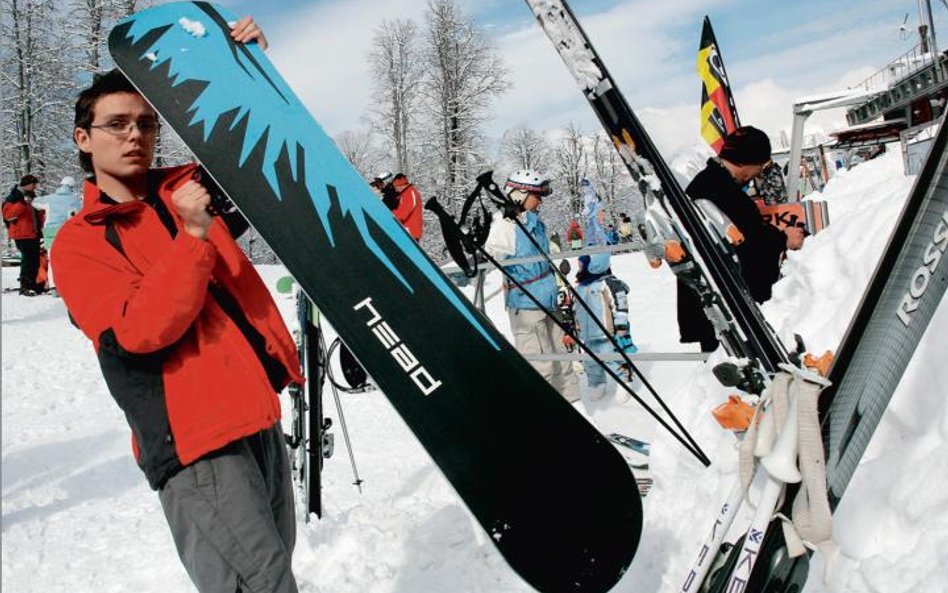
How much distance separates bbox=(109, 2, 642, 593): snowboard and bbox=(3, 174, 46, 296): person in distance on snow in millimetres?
10900

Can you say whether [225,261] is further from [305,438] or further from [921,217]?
[305,438]

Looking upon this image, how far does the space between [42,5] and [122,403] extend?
26.7 m

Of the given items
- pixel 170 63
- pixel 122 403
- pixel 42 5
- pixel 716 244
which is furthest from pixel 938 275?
pixel 42 5

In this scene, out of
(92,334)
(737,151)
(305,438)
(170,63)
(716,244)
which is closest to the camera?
(92,334)

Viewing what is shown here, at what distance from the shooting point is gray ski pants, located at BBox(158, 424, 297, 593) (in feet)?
5.18

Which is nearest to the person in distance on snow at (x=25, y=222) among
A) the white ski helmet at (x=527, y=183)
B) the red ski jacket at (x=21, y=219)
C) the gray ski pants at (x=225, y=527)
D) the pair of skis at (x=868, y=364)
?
the red ski jacket at (x=21, y=219)

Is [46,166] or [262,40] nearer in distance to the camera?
[262,40]

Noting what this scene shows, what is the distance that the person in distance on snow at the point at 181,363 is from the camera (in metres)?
1.51

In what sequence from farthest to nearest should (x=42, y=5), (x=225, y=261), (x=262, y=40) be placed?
(x=42, y=5) → (x=262, y=40) → (x=225, y=261)

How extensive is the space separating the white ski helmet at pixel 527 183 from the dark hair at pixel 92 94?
3678mm

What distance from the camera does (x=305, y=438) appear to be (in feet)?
12.1

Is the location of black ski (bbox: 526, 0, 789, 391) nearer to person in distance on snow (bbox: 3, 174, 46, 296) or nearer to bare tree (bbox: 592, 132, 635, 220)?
person in distance on snow (bbox: 3, 174, 46, 296)

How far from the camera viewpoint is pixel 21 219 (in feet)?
36.9

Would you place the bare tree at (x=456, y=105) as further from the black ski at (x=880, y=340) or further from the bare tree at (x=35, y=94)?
the black ski at (x=880, y=340)
